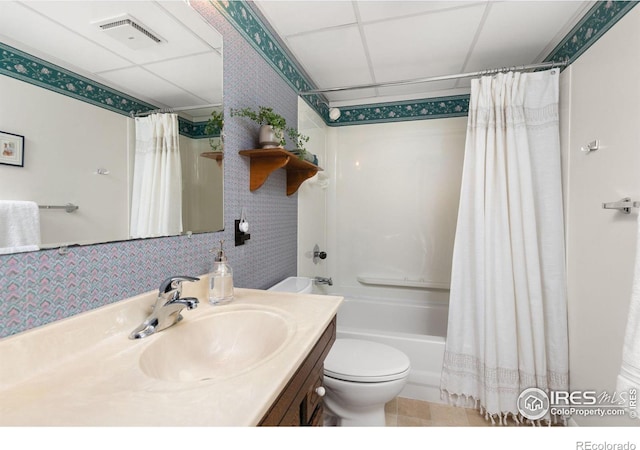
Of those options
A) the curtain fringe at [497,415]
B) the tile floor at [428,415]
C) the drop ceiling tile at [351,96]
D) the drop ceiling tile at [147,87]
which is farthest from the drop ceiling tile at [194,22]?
the curtain fringe at [497,415]

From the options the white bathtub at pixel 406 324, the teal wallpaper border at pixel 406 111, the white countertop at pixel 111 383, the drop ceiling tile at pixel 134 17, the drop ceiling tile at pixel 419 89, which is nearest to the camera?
the white countertop at pixel 111 383

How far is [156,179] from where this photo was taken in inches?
34.6

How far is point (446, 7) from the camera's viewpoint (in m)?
1.37

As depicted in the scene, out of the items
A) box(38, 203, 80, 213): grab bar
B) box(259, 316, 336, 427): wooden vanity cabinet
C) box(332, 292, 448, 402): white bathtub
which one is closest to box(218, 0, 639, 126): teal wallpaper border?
box(38, 203, 80, 213): grab bar

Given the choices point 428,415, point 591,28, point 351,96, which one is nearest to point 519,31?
Result: point 591,28

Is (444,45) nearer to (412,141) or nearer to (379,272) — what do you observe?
(412,141)

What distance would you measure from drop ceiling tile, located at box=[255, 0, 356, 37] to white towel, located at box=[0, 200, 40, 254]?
1.34 metres

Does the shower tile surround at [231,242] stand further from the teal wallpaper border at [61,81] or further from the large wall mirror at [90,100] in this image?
the teal wallpaper border at [61,81]

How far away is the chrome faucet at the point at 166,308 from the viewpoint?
74 cm

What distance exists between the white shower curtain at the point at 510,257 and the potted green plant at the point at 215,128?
143cm

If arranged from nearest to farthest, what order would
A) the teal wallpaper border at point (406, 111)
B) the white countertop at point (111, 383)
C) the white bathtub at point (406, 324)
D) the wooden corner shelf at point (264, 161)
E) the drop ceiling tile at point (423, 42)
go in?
the white countertop at point (111, 383), the wooden corner shelf at point (264, 161), the drop ceiling tile at point (423, 42), the white bathtub at point (406, 324), the teal wallpaper border at point (406, 111)

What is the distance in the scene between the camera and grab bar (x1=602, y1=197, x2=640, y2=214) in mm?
1087
